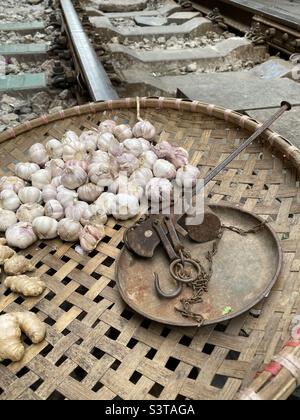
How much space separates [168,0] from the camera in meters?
7.44

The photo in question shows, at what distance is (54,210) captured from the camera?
69.4 inches

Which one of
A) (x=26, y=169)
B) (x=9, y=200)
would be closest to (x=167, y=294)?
(x=9, y=200)

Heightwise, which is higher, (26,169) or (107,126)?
(107,126)

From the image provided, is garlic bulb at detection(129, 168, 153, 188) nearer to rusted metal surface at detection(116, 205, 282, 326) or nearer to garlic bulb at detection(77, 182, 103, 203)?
garlic bulb at detection(77, 182, 103, 203)

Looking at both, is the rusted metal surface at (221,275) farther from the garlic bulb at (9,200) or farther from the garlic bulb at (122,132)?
the garlic bulb at (122,132)

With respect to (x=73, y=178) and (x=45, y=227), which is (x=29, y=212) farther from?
(x=73, y=178)

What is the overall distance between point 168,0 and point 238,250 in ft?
23.7

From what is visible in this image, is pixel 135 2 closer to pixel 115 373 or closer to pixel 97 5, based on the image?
pixel 97 5

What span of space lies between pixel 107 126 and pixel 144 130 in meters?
0.21

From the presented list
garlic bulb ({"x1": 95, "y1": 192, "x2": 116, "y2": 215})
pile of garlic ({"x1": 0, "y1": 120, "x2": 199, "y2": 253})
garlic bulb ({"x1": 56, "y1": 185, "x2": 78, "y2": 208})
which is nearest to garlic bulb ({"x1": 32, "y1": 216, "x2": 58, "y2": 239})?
pile of garlic ({"x1": 0, "y1": 120, "x2": 199, "y2": 253})

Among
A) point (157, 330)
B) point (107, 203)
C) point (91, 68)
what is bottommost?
point (157, 330)

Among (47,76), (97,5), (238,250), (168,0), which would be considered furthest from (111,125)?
(168,0)

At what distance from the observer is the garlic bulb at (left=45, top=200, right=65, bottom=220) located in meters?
1.76

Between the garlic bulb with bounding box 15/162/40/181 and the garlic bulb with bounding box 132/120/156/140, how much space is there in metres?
0.56
